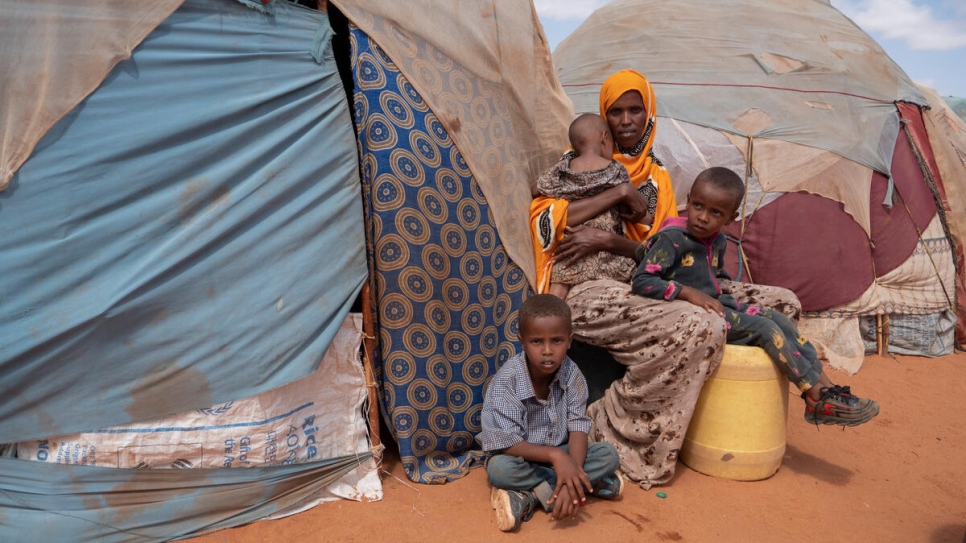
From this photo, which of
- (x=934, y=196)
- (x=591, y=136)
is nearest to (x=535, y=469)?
(x=591, y=136)

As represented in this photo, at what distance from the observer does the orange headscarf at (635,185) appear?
312 centimetres

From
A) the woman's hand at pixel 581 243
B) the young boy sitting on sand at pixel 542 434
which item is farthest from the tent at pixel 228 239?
the young boy sitting on sand at pixel 542 434

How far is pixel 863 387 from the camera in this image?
13.5 feet

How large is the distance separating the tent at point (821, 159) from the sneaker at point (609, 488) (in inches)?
93.5

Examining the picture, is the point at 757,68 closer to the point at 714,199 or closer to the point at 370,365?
the point at 714,199

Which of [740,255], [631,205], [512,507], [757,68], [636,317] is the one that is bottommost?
[512,507]

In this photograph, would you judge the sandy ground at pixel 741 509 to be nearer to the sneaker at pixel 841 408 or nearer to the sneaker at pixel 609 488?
the sneaker at pixel 609 488

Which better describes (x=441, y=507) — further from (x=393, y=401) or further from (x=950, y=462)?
(x=950, y=462)

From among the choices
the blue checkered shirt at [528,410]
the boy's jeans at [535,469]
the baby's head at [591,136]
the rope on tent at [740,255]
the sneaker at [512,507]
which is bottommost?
the sneaker at [512,507]

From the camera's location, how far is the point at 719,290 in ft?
9.79

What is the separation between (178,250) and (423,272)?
36.1 inches

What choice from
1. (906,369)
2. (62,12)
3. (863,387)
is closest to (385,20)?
(62,12)

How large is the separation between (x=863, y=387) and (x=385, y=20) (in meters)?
3.53

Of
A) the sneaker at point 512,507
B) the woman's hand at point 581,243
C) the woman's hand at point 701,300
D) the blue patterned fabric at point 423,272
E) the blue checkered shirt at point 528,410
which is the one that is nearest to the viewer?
the sneaker at point 512,507
